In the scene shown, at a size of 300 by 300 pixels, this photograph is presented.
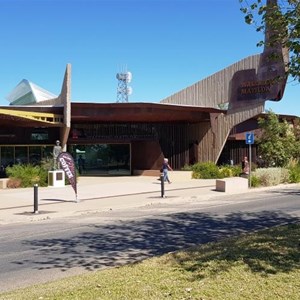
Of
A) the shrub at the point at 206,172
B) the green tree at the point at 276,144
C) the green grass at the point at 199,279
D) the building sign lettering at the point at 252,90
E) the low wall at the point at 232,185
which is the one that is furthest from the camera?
the building sign lettering at the point at 252,90

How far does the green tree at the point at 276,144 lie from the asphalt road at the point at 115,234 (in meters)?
12.6

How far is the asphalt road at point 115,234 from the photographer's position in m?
7.68

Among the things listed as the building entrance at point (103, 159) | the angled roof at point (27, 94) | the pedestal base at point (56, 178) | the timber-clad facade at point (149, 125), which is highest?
the angled roof at point (27, 94)

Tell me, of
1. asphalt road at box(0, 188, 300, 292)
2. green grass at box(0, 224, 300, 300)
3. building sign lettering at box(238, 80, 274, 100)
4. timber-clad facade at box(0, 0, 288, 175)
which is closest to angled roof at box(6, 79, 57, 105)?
timber-clad facade at box(0, 0, 288, 175)

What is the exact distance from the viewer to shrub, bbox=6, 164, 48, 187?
24.2 meters

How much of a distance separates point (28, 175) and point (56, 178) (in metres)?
1.60

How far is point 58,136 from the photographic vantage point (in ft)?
105

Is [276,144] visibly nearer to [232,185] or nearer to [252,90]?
[252,90]

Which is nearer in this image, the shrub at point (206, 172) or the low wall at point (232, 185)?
the low wall at point (232, 185)

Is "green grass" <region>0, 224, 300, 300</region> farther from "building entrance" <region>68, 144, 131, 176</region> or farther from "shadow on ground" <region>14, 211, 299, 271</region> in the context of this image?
"building entrance" <region>68, 144, 131, 176</region>

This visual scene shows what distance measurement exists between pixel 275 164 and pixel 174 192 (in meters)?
10.9

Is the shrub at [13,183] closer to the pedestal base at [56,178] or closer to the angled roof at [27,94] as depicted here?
the pedestal base at [56,178]

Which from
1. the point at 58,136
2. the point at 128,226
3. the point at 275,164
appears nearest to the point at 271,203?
the point at 128,226

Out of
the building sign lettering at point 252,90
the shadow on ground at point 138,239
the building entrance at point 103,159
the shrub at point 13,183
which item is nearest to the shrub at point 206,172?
the building sign lettering at point 252,90
